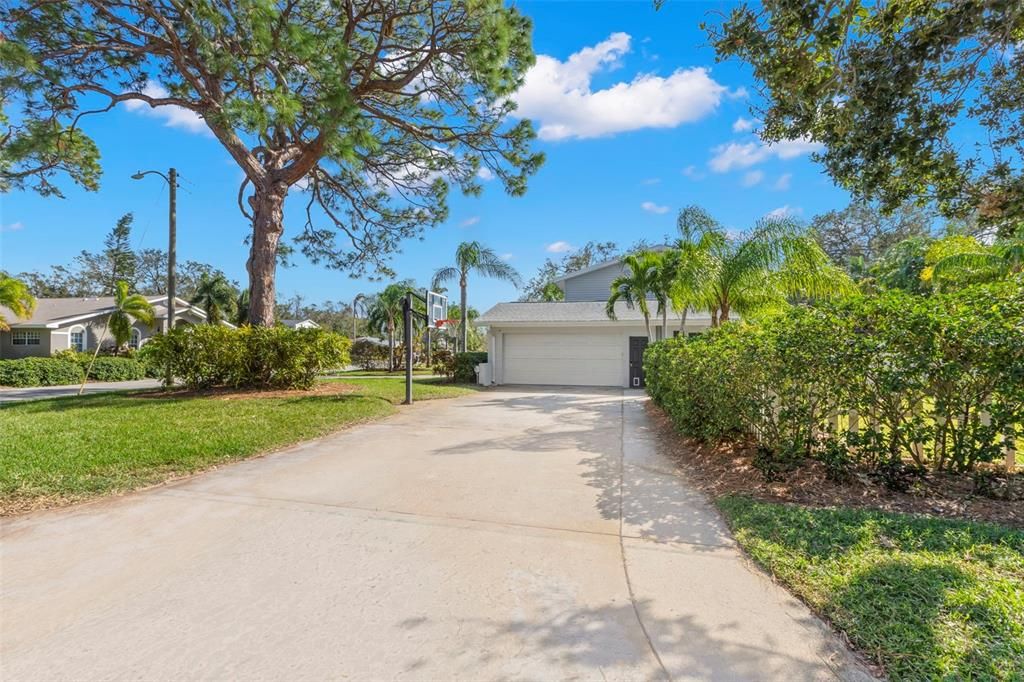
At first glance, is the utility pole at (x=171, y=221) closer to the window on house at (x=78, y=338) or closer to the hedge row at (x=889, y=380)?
the window on house at (x=78, y=338)

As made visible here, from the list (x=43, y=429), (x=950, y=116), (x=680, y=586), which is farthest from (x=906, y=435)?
(x=43, y=429)

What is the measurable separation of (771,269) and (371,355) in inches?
975

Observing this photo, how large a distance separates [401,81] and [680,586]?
13679 millimetres

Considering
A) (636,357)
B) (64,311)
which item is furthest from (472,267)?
(64,311)

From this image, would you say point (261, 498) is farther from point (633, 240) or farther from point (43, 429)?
point (633, 240)

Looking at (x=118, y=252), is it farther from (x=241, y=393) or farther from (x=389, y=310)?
(x=241, y=393)

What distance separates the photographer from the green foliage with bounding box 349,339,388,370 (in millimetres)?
30156

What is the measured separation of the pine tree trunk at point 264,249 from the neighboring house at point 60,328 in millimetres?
13067

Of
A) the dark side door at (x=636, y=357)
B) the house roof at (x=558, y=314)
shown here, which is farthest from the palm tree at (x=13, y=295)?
the dark side door at (x=636, y=357)

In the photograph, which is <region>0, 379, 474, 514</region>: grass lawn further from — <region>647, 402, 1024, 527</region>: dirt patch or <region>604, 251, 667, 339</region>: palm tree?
<region>604, 251, 667, 339</region>: palm tree

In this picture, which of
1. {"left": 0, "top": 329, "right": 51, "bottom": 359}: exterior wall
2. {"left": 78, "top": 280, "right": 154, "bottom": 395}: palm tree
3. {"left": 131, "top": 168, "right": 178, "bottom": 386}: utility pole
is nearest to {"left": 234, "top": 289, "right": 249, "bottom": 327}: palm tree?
{"left": 0, "top": 329, "right": 51, "bottom": 359}: exterior wall

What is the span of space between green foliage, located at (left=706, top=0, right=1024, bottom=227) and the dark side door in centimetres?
1182

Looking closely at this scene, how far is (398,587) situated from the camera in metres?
2.90

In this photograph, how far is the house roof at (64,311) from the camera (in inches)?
925
